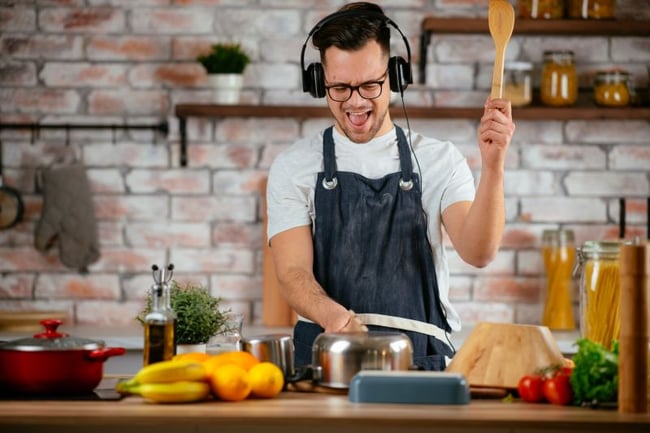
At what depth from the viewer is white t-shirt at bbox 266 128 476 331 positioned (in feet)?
9.13

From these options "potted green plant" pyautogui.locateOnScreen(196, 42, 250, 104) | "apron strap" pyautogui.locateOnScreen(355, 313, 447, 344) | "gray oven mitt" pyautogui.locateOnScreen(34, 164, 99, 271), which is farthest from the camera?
"gray oven mitt" pyautogui.locateOnScreen(34, 164, 99, 271)

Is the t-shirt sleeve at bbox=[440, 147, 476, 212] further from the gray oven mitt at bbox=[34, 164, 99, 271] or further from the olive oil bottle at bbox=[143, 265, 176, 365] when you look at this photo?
the gray oven mitt at bbox=[34, 164, 99, 271]

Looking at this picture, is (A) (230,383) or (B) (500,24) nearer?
(A) (230,383)

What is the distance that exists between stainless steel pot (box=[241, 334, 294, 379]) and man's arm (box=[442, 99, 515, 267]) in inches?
22.2

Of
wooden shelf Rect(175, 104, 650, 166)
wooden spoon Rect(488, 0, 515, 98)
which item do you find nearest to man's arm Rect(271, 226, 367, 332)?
wooden spoon Rect(488, 0, 515, 98)

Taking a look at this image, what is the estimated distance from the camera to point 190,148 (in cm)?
417

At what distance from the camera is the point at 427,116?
4020 millimetres

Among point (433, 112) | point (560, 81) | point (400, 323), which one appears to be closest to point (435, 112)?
point (433, 112)

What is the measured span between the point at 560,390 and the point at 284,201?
1.11m

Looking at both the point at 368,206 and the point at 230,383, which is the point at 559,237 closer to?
the point at 368,206

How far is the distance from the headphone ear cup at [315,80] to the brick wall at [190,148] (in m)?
1.37

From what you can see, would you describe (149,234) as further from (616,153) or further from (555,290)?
(616,153)

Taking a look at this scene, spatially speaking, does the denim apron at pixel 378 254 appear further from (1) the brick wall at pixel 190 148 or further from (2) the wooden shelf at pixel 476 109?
(1) the brick wall at pixel 190 148

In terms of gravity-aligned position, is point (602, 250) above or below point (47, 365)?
above
